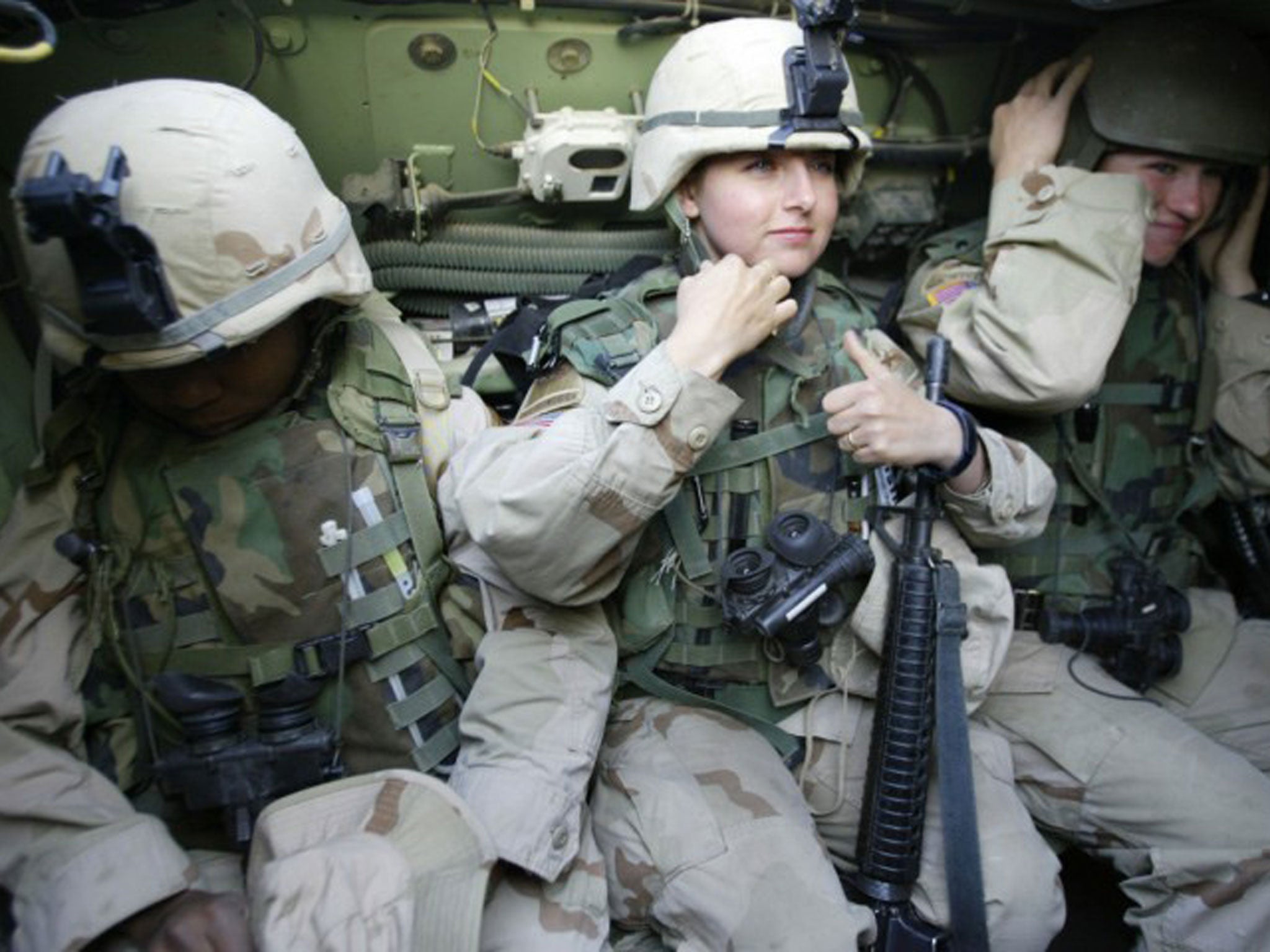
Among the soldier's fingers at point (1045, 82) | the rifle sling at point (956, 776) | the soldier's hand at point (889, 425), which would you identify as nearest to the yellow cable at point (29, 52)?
the soldier's hand at point (889, 425)

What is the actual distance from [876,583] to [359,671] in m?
1.12

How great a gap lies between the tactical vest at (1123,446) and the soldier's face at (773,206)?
1.99ft

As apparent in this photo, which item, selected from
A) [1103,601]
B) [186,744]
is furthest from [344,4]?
[1103,601]

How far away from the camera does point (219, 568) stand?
6.07 feet

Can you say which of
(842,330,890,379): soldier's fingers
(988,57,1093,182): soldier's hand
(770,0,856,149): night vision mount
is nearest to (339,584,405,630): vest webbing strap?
(842,330,890,379): soldier's fingers

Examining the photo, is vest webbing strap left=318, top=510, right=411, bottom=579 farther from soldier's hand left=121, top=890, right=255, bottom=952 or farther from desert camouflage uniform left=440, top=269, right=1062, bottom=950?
soldier's hand left=121, top=890, right=255, bottom=952

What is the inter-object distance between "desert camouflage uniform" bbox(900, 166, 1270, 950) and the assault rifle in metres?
0.48

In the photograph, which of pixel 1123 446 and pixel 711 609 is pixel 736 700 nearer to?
pixel 711 609

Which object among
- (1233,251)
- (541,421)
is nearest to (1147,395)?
(1233,251)

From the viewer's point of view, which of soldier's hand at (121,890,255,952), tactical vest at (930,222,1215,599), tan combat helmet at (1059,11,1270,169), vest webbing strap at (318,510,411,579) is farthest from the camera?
tactical vest at (930,222,1215,599)

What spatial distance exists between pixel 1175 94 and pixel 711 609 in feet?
5.80

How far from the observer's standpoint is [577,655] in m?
1.87

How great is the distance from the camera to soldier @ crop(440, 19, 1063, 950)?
1677 mm

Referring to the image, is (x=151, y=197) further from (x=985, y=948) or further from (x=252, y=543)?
(x=985, y=948)
